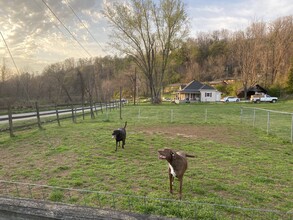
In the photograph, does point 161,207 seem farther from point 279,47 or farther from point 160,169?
point 279,47

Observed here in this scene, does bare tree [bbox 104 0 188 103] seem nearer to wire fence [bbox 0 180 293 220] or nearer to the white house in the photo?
the white house

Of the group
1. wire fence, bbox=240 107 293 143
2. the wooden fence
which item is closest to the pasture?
the wooden fence

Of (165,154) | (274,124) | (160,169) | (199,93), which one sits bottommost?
(274,124)

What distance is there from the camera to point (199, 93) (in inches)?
1946

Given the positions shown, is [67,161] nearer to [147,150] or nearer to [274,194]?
[147,150]

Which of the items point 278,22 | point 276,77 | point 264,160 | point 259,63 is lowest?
point 264,160

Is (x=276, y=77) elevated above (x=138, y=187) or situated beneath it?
elevated above

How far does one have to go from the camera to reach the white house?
48134mm

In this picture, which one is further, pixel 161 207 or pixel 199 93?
pixel 199 93

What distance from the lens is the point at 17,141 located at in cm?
819

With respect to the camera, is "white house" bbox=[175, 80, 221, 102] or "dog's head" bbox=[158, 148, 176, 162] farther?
"white house" bbox=[175, 80, 221, 102]

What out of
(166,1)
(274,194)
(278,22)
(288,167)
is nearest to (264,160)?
(288,167)

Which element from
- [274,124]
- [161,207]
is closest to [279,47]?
[274,124]

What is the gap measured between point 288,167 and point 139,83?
60.4 meters
